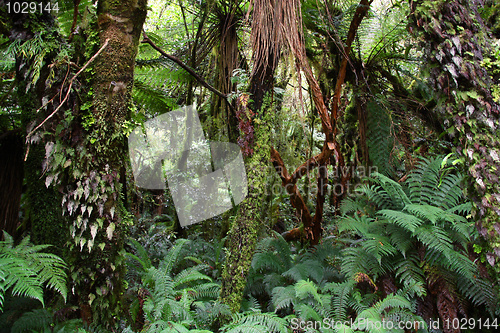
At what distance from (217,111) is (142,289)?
179 cm

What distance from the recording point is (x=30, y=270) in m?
1.43

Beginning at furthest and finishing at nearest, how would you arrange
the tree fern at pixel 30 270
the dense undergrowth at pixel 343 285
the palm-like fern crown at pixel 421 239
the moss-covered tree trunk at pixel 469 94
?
the palm-like fern crown at pixel 421 239 → the dense undergrowth at pixel 343 285 → the tree fern at pixel 30 270 → the moss-covered tree trunk at pixel 469 94

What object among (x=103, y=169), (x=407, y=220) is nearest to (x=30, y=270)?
(x=103, y=169)

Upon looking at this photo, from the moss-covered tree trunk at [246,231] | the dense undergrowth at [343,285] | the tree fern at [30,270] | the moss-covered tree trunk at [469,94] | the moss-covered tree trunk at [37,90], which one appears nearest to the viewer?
the moss-covered tree trunk at [469,94]

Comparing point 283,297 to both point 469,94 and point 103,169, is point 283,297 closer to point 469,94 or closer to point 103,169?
point 103,169

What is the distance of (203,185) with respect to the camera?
4.19 m

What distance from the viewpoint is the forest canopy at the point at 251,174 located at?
138cm

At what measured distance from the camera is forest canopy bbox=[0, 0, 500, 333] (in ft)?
4.53

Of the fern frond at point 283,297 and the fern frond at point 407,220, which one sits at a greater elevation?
the fern frond at point 407,220

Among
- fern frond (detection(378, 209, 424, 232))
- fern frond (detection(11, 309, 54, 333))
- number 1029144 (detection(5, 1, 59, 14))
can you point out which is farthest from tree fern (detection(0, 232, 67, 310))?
fern frond (detection(378, 209, 424, 232))

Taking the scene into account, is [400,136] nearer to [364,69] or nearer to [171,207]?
[364,69]

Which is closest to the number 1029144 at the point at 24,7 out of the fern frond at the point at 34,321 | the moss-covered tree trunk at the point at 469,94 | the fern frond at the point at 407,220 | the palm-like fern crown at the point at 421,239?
the fern frond at the point at 34,321

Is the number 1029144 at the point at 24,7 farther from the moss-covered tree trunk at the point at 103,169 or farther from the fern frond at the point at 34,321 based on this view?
the fern frond at the point at 34,321

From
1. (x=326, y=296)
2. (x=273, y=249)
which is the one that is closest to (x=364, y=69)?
(x=273, y=249)
